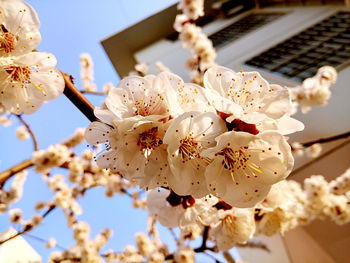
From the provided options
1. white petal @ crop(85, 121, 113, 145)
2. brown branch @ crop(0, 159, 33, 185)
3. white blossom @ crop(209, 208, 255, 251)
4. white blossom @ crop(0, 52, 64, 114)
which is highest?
white blossom @ crop(0, 52, 64, 114)

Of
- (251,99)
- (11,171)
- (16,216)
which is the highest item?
(251,99)

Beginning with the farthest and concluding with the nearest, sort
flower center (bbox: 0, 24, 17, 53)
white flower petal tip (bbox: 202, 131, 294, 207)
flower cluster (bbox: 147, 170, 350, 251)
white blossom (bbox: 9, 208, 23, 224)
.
Answer: white blossom (bbox: 9, 208, 23, 224) < flower cluster (bbox: 147, 170, 350, 251) < flower center (bbox: 0, 24, 17, 53) < white flower petal tip (bbox: 202, 131, 294, 207)

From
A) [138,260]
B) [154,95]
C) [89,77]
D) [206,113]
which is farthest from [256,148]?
[89,77]

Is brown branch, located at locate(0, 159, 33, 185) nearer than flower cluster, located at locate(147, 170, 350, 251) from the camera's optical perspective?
No

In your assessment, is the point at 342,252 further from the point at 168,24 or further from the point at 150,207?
the point at 168,24

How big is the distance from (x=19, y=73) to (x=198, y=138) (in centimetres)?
50

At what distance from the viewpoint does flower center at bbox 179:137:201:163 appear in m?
0.52

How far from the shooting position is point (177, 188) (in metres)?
0.50

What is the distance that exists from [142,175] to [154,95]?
0.18 metres

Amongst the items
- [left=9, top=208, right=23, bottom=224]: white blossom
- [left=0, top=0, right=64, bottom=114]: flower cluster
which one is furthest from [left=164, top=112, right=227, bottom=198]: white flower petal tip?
[left=9, top=208, right=23, bottom=224]: white blossom

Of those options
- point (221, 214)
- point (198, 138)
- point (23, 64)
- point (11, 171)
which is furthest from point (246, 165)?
point (11, 171)

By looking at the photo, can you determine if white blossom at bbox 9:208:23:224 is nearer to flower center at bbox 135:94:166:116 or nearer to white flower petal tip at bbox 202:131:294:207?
flower center at bbox 135:94:166:116

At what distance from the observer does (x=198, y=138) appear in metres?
0.52

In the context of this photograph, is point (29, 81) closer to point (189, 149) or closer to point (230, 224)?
point (189, 149)
